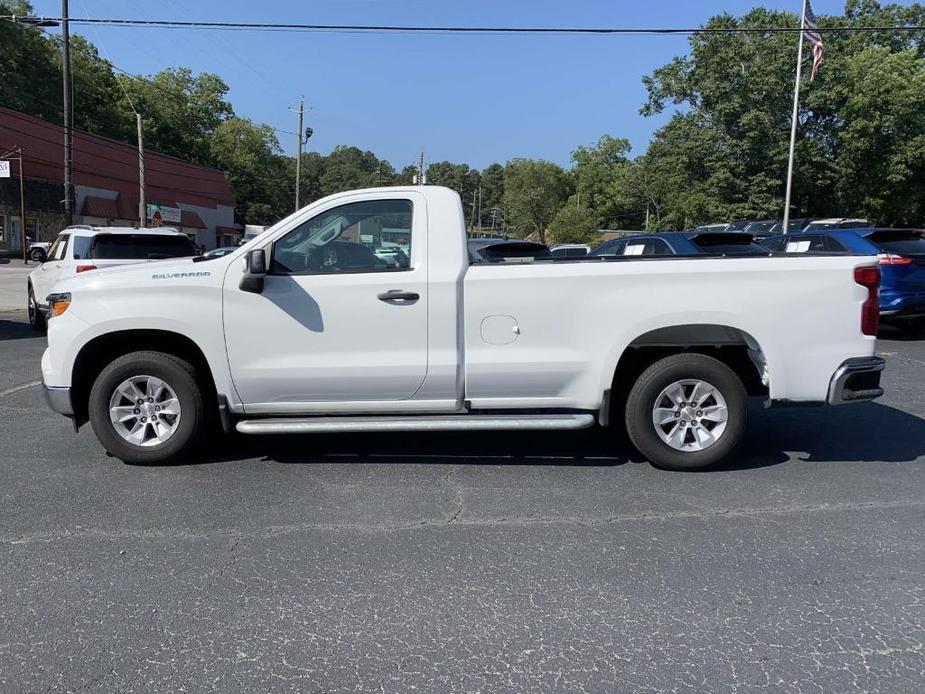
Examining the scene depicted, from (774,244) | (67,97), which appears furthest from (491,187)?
(774,244)

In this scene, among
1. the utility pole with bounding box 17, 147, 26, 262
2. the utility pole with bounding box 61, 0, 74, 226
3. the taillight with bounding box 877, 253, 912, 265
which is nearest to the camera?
the taillight with bounding box 877, 253, 912, 265

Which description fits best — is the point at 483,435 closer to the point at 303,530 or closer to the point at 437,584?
the point at 303,530

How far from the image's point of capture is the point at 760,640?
3047mm

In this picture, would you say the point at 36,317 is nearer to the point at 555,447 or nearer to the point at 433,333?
the point at 433,333

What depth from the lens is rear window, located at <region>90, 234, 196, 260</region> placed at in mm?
A: 11469

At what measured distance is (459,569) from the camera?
3.70 meters

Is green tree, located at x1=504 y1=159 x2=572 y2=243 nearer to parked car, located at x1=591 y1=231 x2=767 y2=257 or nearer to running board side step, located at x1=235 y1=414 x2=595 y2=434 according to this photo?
parked car, located at x1=591 y1=231 x2=767 y2=257

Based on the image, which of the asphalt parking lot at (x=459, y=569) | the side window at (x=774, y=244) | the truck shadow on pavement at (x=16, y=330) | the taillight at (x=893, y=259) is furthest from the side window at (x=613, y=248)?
the truck shadow on pavement at (x=16, y=330)

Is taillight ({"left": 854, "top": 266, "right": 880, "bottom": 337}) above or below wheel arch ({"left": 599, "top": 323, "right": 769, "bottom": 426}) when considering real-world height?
above

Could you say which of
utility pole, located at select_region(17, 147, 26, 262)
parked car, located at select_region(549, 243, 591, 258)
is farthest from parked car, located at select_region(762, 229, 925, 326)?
utility pole, located at select_region(17, 147, 26, 262)

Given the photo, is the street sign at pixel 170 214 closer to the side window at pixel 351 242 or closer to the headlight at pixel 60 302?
the headlight at pixel 60 302

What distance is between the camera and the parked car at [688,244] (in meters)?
10.4

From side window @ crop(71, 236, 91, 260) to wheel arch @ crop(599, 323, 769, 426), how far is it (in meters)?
9.45

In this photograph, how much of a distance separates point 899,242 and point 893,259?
0.68 meters
